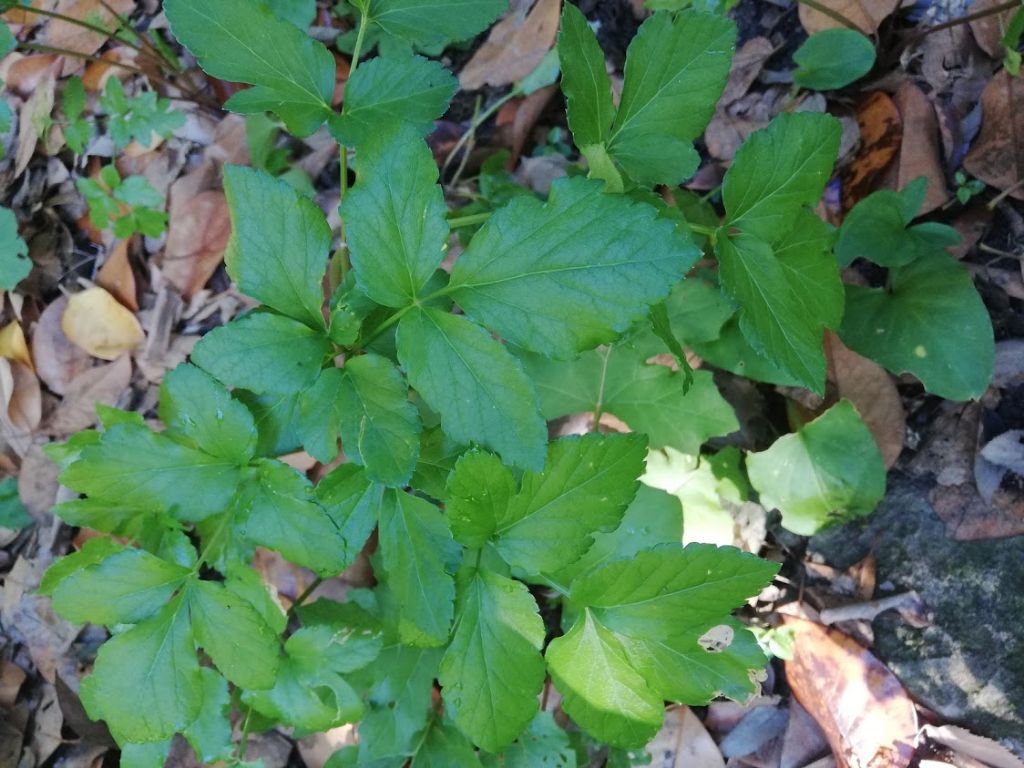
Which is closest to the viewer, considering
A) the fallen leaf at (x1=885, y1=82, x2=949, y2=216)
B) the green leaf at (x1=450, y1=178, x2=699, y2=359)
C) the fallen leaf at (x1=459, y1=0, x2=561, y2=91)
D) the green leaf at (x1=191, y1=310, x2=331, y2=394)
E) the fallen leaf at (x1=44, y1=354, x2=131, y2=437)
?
the green leaf at (x1=450, y1=178, x2=699, y2=359)

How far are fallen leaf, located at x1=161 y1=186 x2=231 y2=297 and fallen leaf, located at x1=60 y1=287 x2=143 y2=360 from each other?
18 centimetres

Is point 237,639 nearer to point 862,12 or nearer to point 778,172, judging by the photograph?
point 778,172

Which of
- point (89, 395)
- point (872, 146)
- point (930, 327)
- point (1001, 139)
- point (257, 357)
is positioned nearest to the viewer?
point (257, 357)

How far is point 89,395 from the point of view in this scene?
2418mm

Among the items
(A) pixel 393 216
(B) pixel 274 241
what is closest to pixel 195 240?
(B) pixel 274 241

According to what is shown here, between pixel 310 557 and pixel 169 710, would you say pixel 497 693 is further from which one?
pixel 169 710

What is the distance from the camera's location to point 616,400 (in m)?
1.74

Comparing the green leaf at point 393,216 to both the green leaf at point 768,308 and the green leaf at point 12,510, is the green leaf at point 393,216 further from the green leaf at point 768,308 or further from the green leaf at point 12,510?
the green leaf at point 12,510

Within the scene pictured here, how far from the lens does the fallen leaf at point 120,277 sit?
8.12 ft

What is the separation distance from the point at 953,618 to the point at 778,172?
112cm

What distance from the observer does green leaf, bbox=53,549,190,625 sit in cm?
120

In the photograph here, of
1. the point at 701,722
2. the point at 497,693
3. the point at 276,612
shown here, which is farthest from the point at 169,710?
the point at 701,722

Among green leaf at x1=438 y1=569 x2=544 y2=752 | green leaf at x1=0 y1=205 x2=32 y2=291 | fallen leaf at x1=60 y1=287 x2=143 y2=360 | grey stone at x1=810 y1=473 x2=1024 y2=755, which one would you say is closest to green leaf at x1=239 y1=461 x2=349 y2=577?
green leaf at x1=438 y1=569 x2=544 y2=752

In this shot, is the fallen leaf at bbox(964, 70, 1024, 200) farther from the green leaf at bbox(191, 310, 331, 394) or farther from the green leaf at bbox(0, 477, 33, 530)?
the green leaf at bbox(0, 477, 33, 530)
